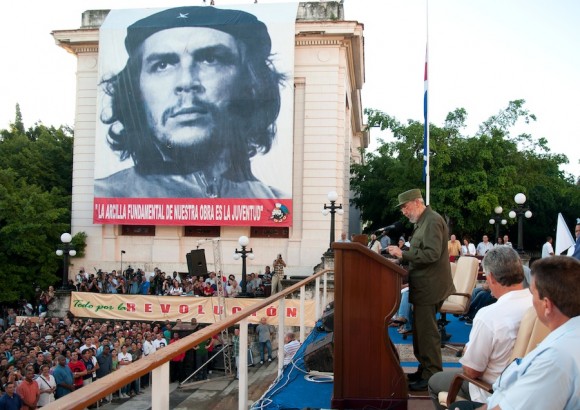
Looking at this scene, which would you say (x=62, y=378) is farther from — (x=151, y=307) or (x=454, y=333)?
(x=454, y=333)

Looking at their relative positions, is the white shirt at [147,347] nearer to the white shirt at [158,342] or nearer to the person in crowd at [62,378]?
the white shirt at [158,342]

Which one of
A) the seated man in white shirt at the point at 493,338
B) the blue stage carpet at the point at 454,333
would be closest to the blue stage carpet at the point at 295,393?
the seated man in white shirt at the point at 493,338

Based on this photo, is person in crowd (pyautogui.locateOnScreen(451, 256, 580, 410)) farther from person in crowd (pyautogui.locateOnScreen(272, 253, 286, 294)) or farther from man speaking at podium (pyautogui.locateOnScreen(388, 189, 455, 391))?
person in crowd (pyautogui.locateOnScreen(272, 253, 286, 294))

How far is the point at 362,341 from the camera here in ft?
15.6

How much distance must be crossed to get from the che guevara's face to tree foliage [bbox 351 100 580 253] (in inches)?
313

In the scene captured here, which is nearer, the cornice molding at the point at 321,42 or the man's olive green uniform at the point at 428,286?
the man's olive green uniform at the point at 428,286

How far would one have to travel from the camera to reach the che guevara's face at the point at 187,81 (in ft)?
85.0

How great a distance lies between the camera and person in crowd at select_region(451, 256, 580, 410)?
2223 millimetres

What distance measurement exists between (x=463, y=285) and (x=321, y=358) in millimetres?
2672

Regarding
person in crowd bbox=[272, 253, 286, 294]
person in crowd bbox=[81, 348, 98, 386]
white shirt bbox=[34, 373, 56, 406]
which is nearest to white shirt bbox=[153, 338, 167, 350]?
person in crowd bbox=[81, 348, 98, 386]

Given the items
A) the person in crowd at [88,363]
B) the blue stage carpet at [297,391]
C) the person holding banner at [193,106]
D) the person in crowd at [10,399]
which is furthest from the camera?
the person holding banner at [193,106]

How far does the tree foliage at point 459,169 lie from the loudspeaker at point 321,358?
71.0ft

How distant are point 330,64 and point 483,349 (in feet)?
79.3

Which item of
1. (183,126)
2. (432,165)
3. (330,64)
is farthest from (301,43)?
(432,165)
